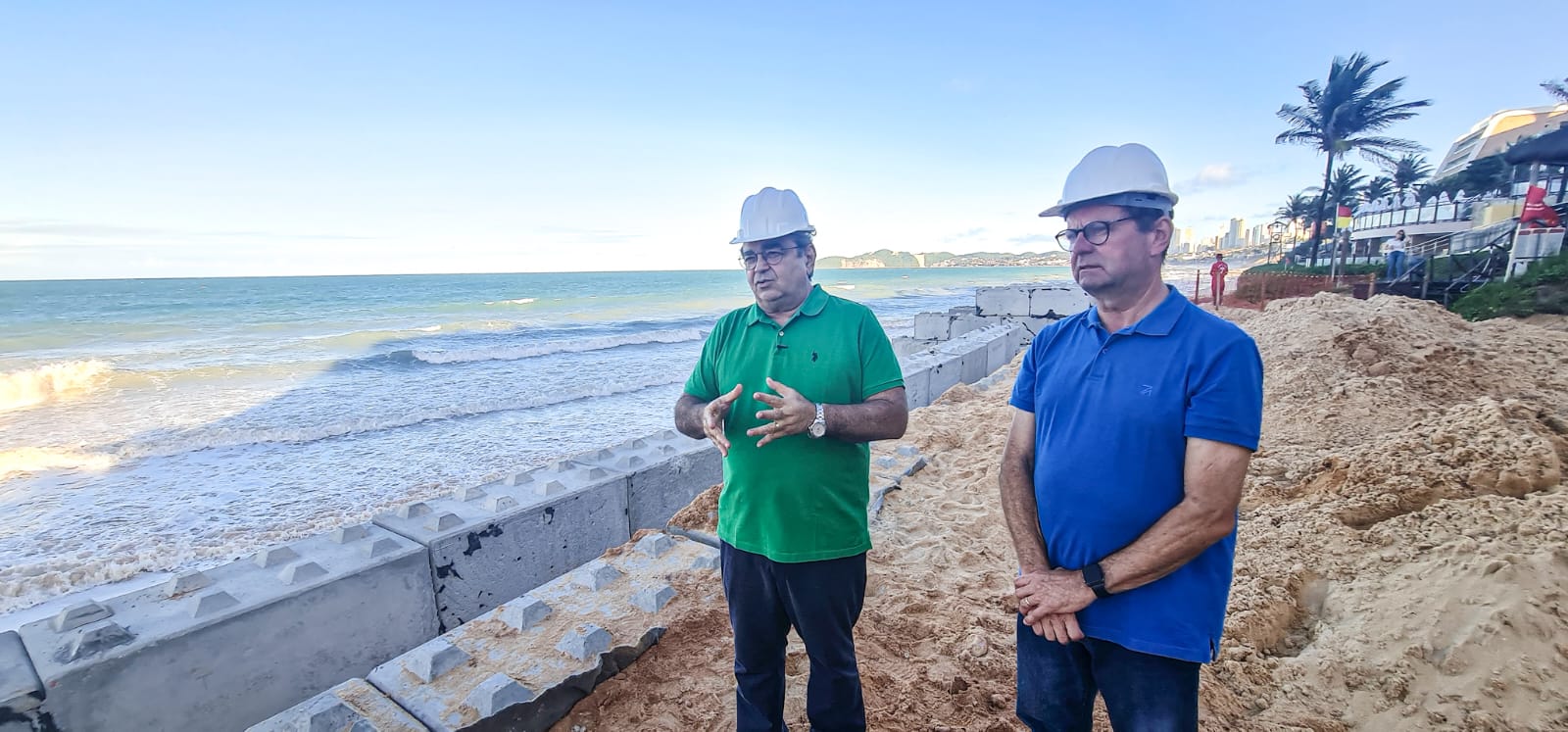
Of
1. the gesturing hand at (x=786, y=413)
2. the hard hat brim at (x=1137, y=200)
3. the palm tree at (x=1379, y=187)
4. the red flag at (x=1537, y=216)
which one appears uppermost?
the palm tree at (x=1379, y=187)

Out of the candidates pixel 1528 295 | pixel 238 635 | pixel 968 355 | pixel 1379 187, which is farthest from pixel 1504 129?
pixel 238 635

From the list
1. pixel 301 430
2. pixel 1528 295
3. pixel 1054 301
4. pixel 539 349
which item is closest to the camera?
pixel 1528 295

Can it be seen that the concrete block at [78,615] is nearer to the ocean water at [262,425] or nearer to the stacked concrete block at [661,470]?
the stacked concrete block at [661,470]

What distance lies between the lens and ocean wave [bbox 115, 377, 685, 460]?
8.48 metres

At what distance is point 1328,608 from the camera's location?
8.48 ft

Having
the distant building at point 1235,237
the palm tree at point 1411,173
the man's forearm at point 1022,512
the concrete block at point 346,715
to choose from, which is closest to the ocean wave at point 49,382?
the concrete block at point 346,715

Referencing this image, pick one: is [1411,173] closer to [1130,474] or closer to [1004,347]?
A: [1004,347]

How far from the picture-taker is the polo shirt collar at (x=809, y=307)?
2105 mm

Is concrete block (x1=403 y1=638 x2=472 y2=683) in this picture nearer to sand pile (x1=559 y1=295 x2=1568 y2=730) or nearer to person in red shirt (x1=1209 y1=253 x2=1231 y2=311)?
sand pile (x1=559 y1=295 x2=1568 y2=730)

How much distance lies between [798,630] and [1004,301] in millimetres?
14485

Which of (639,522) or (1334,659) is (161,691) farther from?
(1334,659)

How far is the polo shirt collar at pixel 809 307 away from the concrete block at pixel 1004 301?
13.5 meters

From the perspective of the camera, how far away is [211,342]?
2103cm

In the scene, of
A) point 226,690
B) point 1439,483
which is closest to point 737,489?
point 226,690
